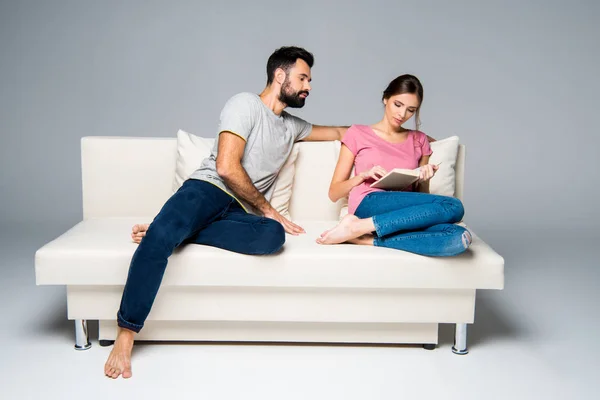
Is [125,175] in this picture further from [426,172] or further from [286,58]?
[426,172]

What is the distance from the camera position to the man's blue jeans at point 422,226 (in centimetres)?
275

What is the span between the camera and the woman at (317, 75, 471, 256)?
2834 mm

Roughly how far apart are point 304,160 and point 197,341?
3.59 ft

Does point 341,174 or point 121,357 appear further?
point 341,174

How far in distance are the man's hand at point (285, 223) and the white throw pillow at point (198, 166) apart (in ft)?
0.75

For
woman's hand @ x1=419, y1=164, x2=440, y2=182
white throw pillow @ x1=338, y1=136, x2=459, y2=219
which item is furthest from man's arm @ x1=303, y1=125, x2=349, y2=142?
woman's hand @ x1=419, y1=164, x2=440, y2=182

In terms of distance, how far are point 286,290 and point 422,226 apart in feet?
2.02

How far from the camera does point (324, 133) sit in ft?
11.7

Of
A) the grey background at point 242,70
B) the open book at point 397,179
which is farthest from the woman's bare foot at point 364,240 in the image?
the grey background at point 242,70

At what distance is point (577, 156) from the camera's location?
555 cm

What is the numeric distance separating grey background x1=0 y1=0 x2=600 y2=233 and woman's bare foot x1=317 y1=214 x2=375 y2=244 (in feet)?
7.78

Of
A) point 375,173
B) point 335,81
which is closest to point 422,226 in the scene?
point 375,173

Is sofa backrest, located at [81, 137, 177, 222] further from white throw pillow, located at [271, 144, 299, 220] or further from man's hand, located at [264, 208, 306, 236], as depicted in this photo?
man's hand, located at [264, 208, 306, 236]

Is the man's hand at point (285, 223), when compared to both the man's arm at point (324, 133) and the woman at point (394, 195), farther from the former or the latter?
the man's arm at point (324, 133)
